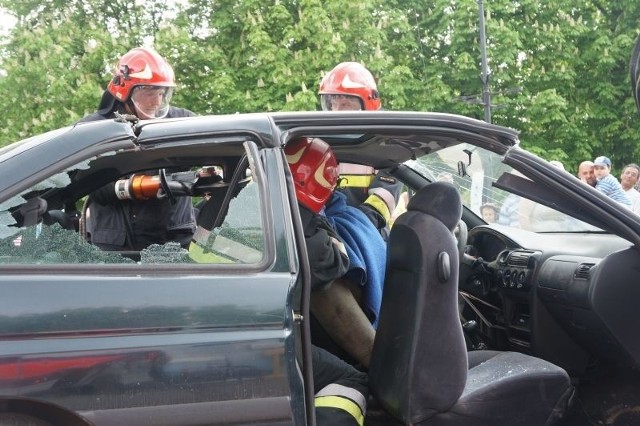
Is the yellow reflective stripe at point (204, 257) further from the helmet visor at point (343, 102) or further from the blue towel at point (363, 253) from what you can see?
the helmet visor at point (343, 102)

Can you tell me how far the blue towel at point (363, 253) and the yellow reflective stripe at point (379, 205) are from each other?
1.43ft

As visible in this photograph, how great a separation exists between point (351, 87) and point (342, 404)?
230 cm

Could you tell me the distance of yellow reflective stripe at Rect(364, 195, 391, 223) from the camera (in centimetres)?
381

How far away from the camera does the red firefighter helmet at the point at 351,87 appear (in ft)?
15.0

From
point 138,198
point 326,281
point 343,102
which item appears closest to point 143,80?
point 138,198

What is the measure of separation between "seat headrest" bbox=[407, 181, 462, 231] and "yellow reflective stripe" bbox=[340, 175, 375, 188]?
84cm

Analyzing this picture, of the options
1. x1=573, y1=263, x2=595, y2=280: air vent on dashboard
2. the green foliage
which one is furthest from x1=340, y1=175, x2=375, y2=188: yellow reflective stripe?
the green foliage

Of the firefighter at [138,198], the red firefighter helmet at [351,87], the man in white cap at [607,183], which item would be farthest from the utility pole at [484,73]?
the firefighter at [138,198]

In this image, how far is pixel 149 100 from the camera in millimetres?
4152

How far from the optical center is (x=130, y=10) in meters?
15.8

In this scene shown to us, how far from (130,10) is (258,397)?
14.8 meters

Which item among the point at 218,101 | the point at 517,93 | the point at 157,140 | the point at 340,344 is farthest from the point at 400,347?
the point at 517,93

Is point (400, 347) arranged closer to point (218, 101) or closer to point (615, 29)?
point (218, 101)

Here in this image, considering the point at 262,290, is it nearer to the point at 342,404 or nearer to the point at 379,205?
the point at 342,404
